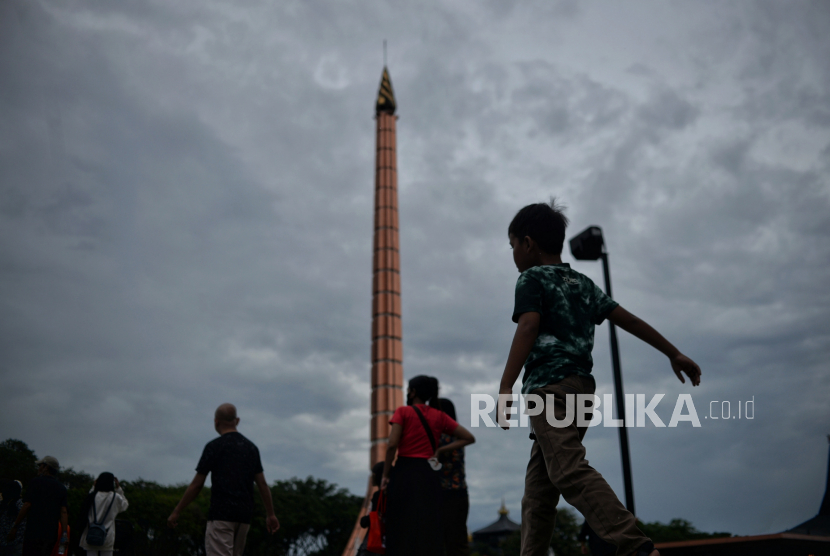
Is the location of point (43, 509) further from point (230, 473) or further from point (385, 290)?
point (385, 290)

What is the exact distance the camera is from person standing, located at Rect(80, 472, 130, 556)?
688 cm

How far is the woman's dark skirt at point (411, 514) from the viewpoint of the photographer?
4.68 meters

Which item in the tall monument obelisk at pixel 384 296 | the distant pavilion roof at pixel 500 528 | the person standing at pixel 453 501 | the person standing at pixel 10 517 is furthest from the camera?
the distant pavilion roof at pixel 500 528

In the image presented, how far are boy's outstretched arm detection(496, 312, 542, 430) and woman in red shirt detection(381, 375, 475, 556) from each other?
A: 2.27 metres

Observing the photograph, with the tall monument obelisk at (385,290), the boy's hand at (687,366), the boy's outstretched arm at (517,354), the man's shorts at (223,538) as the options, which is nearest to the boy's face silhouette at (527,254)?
the boy's outstretched arm at (517,354)

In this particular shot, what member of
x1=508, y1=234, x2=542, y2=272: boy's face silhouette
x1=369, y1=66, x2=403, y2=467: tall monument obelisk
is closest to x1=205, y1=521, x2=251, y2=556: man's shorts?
x1=508, y1=234, x2=542, y2=272: boy's face silhouette

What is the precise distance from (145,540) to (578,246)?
274 inches

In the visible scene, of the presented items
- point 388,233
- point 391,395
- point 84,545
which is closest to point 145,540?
point 84,545

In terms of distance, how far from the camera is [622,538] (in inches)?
86.7

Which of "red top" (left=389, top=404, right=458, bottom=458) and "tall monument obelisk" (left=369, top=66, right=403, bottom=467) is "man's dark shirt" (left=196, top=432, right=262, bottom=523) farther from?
"tall monument obelisk" (left=369, top=66, right=403, bottom=467)

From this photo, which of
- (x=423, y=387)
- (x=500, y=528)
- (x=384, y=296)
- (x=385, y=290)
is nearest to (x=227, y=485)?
(x=423, y=387)

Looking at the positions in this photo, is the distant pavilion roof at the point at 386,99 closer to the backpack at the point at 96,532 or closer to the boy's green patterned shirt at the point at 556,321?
the backpack at the point at 96,532

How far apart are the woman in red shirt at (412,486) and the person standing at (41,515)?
159 inches

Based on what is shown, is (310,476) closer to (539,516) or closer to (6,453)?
(6,453)
